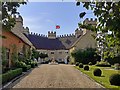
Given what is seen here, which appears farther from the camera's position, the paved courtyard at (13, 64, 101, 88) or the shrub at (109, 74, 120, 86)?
the shrub at (109, 74, 120, 86)

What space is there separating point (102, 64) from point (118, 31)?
43.9m

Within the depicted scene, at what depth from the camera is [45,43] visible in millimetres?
94688

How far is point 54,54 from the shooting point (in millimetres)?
94000

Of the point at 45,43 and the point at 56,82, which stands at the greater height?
the point at 45,43

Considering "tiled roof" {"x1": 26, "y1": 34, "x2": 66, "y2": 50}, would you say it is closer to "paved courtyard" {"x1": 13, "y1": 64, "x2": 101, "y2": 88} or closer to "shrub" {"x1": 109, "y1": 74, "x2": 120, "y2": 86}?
"paved courtyard" {"x1": 13, "y1": 64, "x2": 101, "y2": 88}

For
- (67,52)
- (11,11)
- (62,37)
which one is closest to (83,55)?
(67,52)

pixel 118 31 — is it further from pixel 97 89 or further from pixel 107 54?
pixel 97 89

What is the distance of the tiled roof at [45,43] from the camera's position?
9165 centimetres

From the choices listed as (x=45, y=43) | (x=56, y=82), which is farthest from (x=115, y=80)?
(x=45, y=43)

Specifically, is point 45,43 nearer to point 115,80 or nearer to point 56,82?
point 56,82

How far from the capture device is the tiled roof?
301 ft

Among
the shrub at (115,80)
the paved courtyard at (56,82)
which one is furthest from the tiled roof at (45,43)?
the shrub at (115,80)

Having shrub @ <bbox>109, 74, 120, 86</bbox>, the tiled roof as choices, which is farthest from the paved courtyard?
the tiled roof

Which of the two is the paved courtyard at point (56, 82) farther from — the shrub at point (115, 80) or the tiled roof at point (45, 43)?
the tiled roof at point (45, 43)
